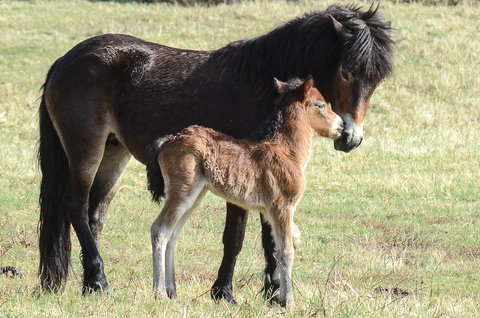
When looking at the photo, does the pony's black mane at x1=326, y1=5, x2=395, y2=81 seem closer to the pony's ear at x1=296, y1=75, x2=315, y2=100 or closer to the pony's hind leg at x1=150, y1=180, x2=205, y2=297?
the pony's ear at x1=296, y1=75, x2=315, y2=100

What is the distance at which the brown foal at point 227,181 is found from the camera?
5859 millimetres

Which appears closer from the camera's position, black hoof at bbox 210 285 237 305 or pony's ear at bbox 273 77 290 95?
pony's ear at bbox 273 77 290 95

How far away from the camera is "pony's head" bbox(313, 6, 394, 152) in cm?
657

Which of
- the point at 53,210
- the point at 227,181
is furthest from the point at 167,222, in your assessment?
the point at 53,210

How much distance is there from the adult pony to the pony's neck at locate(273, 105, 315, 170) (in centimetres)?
19

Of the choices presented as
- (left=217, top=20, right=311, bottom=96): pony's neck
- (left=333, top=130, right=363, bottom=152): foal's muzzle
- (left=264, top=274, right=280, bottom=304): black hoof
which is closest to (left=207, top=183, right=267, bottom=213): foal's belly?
(left=264, top=274, right=280, bottom=304): black hoof

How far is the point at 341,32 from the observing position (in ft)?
22.0

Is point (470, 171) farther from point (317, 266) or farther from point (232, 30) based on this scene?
point (232, 30)

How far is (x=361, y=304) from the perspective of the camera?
18.2 feet

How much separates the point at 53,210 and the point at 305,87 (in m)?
2.79

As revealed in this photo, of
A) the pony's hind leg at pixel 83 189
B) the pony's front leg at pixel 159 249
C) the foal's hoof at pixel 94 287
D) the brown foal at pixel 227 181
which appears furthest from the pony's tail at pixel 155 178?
the pony's hind leg at pixel 83 189

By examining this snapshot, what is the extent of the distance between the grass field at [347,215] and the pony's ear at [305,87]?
51.2 inches

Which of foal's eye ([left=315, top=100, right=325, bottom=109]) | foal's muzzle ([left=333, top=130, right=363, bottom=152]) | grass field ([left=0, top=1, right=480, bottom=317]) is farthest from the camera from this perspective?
foal's muzzle ([left=333, top=130, right=363, bottom=152])

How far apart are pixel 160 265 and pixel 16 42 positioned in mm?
18305
